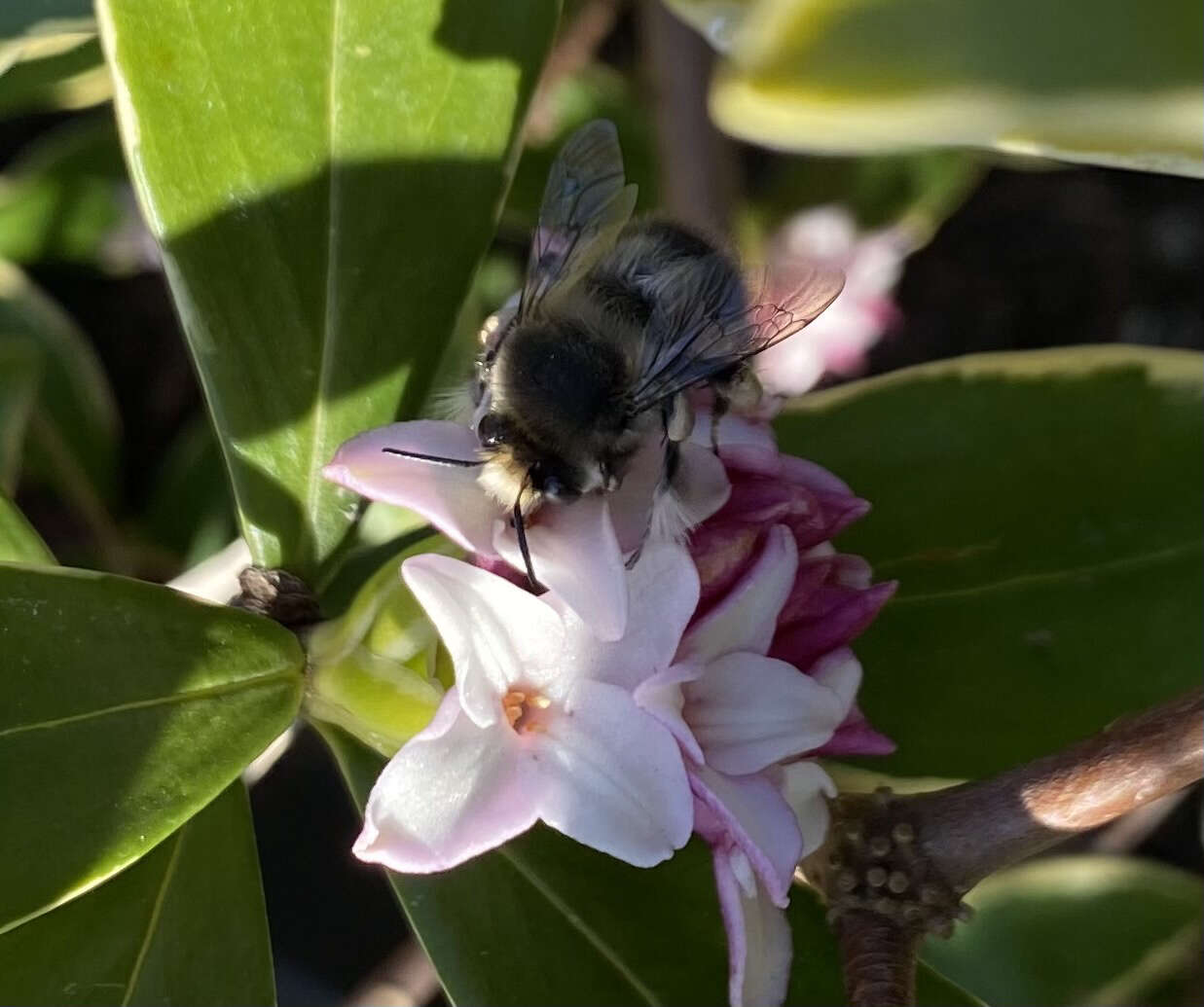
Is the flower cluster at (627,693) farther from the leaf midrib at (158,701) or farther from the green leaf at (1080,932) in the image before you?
the green leaf at (1080,932)

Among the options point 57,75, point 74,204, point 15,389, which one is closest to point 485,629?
point 57,75

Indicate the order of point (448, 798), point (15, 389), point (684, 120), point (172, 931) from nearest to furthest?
point (448, 798) → point (172, 931) → point (15, 389) → point (684, 120)

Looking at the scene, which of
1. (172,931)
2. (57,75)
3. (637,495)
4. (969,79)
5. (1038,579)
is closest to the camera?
(969,79)

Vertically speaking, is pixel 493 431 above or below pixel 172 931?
above

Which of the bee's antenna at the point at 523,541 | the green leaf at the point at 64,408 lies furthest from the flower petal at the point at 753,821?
the green leaf at the point at 64,408

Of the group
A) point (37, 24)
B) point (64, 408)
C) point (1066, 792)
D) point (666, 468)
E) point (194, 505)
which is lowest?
point (194, 505)

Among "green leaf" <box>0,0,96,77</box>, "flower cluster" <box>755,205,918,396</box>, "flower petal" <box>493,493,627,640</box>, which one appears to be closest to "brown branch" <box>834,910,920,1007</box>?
"flower petal" <box>493,493,627,640</box>

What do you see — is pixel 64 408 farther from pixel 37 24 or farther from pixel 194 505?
pixel 37 24

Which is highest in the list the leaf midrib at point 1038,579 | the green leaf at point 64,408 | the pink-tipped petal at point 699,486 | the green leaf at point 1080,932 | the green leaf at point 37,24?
the green leaf at point 37,24
